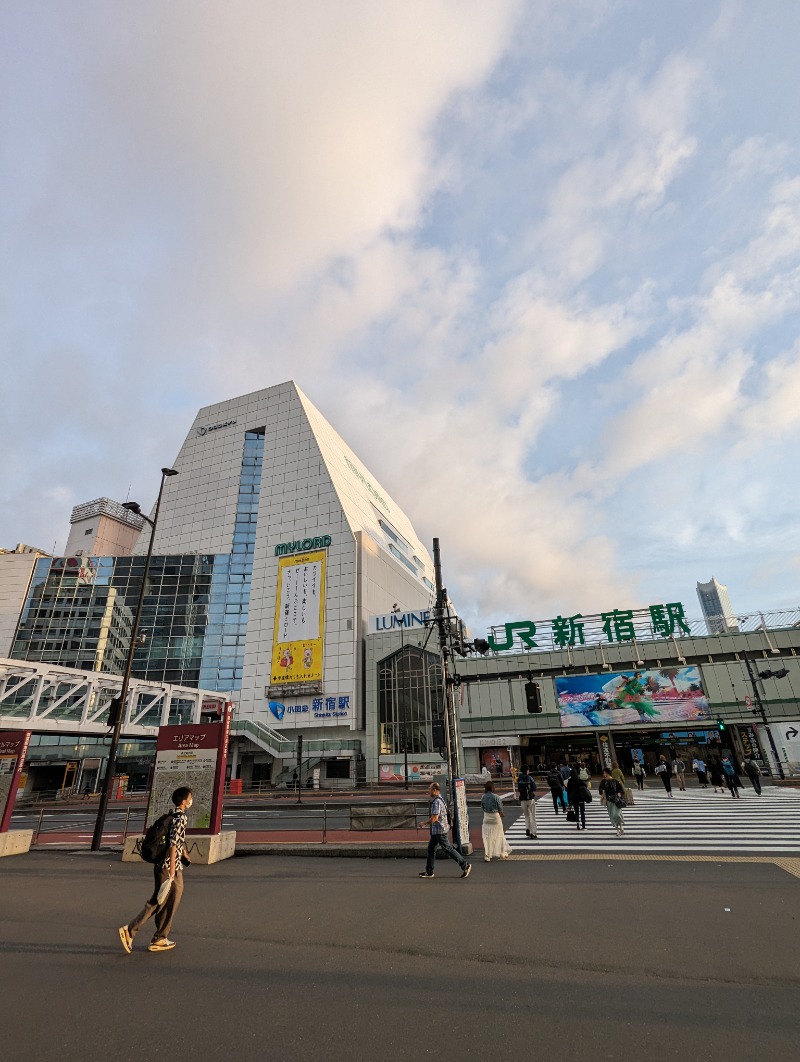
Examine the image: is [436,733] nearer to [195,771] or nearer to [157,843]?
[195,771]

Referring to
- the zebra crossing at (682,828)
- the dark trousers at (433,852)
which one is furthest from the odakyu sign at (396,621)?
the dark trousers at (433,852)

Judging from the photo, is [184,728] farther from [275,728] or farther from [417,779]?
[275,728]

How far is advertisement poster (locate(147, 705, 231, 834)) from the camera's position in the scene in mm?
13039

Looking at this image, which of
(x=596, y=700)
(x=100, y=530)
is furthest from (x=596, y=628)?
(x=100, y=530)

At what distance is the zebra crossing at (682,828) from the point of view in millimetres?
13133

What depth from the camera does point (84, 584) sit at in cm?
6400

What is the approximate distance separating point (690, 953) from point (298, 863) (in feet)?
29.9

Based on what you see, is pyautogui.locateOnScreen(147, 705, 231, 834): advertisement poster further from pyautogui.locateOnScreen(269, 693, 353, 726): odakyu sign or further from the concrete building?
the concrete building

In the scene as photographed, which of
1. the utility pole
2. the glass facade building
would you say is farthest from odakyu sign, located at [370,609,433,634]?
the utility pole

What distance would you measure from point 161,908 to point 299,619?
160ft

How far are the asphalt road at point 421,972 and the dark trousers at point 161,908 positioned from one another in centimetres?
29

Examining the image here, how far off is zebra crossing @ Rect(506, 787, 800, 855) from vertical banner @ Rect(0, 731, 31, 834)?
13.7 m

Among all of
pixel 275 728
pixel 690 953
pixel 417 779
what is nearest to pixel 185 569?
pixel 275 728

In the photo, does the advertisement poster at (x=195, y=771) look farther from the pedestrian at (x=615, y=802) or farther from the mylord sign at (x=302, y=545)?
the mylord sign at (x=302, y=545)
